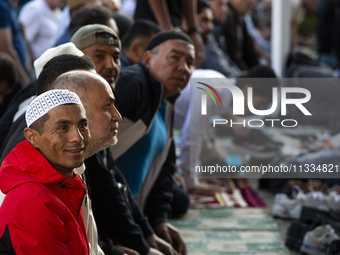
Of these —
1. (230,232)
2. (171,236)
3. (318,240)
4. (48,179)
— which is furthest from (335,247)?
(48,179)

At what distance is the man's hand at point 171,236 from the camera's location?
2.58 metres

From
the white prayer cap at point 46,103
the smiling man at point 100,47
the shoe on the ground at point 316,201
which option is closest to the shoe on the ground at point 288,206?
the shoe on the ground at point 316,201

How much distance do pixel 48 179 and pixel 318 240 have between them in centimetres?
202

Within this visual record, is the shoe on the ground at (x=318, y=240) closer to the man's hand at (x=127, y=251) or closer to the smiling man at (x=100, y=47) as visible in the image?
the man's hand at (x=127, y=251)

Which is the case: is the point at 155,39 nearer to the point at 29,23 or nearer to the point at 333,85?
the point at 29,23

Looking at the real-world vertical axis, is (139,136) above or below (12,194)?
below

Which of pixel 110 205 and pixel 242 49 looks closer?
pixel 110 205

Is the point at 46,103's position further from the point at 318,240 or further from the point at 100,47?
the point at 318,240

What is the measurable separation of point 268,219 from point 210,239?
1.85ft

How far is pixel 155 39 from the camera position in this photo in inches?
108

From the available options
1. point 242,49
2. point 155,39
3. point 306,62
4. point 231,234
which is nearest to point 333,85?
point 306,62

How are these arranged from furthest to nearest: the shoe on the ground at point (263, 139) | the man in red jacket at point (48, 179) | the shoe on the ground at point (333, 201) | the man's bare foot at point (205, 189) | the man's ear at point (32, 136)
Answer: the shoe on the ground at point (263, 139), the man's bare foot at point (205, 189), the shoe on the ground at point (333, 201), the man's ear at point (32, 136), the man in red jacket at point (48, 179)

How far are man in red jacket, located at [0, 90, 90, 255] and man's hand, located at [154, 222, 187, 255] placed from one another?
122cm

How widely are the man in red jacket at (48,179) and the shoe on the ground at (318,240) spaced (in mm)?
1863
